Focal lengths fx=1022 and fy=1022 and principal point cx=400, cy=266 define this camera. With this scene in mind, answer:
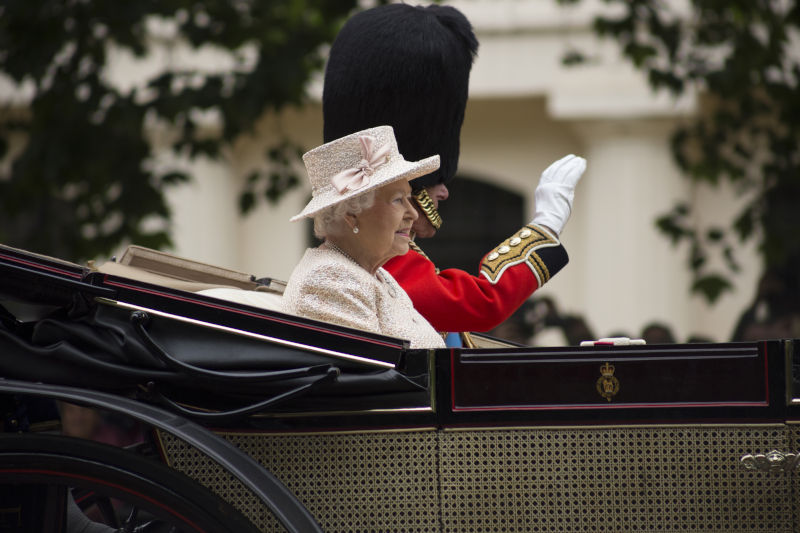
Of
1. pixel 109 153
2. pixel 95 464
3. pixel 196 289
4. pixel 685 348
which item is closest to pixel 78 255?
pixel 109 153

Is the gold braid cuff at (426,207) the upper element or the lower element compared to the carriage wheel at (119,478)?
upper

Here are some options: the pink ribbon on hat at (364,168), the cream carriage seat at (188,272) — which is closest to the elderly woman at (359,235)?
the pink ribbon on hat at (364,168)

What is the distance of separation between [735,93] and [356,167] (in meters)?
4.34

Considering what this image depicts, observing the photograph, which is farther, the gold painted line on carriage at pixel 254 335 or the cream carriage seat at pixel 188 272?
the cream carriage seat at pixel 188 272

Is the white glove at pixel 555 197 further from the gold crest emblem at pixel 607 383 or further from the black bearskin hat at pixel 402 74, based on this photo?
the gold crest emblem at pixel 607 383

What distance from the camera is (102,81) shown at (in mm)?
5930

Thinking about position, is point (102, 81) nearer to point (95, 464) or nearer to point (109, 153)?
point (109, 153)

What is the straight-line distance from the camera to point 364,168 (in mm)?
2355

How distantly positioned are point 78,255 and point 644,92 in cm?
542

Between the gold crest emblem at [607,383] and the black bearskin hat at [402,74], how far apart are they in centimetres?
91

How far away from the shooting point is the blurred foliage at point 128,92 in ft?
18.4

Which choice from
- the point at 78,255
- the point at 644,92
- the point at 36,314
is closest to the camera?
the point at 36,314

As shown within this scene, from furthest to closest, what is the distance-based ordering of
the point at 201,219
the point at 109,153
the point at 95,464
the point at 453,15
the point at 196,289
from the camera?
the point at 201,219, the point at 109,153, the point at 453,15, the point at 196,289, the point at 95,464

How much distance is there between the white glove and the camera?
267 centimetres
